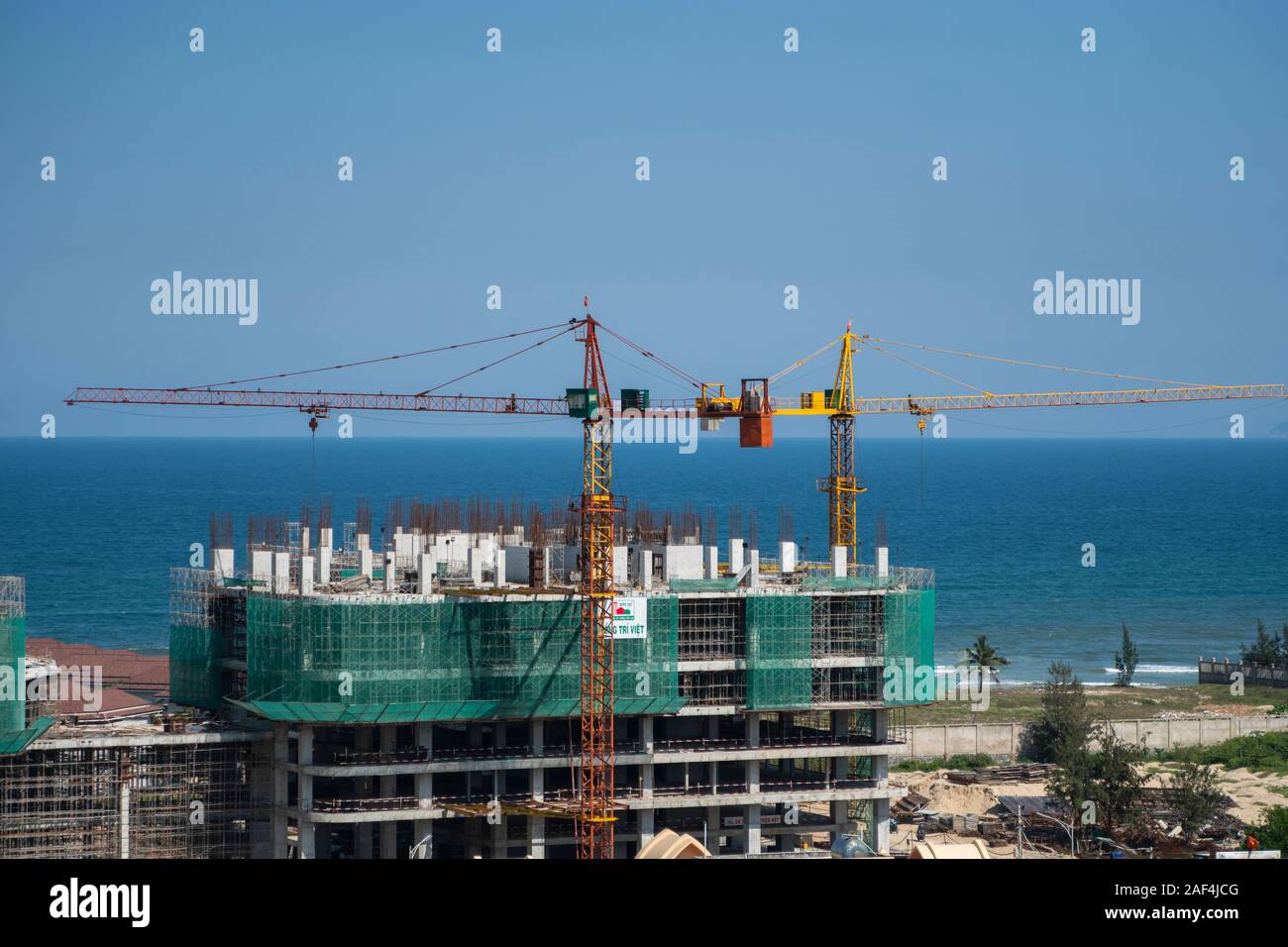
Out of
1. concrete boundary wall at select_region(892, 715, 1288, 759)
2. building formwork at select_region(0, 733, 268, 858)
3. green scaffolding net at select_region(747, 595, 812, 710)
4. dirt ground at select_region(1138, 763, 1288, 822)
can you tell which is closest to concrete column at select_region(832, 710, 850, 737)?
green scaffolding net at select_region(747, 595, 812, 710)

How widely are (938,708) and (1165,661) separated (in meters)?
46.3

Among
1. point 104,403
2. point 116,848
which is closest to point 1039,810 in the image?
point 116,848

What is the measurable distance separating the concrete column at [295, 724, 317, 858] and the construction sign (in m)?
15.9

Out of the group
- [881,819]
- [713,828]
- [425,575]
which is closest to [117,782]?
[425,575]

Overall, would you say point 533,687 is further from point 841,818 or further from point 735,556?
point 841,818

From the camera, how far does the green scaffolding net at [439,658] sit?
89812 mm

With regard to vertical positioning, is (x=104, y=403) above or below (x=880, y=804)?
above

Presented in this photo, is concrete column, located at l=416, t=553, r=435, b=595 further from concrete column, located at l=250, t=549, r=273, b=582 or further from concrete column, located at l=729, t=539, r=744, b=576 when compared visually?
concrete column, located at l=729, t=539, r=744, b=576

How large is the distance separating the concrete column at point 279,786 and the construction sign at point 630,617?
16.8 metres

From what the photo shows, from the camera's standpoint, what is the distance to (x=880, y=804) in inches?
3959

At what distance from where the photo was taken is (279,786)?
3583 inches

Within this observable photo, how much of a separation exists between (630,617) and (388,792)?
1462 centimetres
